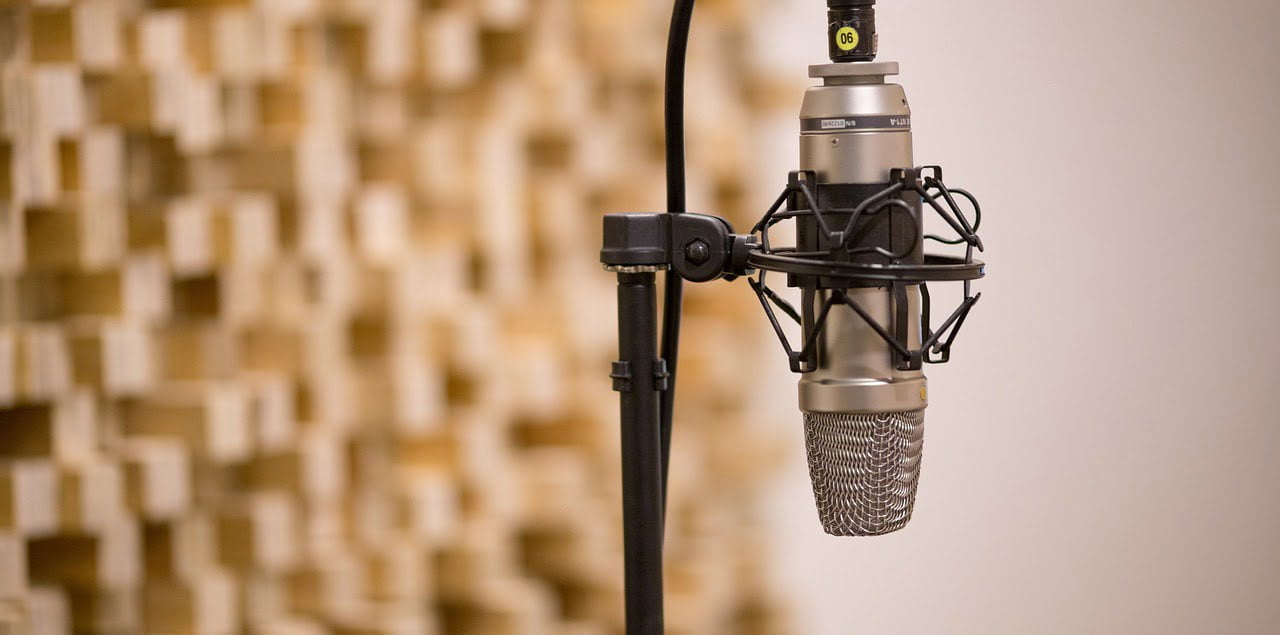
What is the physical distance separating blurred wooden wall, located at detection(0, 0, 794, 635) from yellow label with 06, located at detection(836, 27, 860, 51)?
67 cm

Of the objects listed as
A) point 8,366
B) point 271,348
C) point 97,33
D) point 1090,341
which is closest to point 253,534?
point 271,348

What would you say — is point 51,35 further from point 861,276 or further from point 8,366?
A: point 861,276

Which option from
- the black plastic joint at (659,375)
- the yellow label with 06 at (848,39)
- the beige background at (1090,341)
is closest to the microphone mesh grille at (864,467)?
the black plastic joint at (659,375)

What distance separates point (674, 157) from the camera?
0.86 m

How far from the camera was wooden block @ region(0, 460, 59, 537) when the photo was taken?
1.08m

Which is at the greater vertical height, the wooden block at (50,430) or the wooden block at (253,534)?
the wooden block at (50,430)

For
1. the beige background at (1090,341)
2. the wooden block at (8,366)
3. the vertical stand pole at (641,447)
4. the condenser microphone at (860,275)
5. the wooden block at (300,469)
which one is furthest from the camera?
the beige background at (1090,341)

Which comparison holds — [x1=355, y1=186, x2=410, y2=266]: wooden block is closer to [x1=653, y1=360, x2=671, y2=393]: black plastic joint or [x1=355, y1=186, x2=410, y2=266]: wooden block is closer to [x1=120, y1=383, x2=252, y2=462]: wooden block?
[x1=120, y1=383, x2=252, y2=462]: wooden block

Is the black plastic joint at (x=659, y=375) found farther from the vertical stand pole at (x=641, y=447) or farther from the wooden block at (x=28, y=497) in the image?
the wooden block at (x=28, y=497)

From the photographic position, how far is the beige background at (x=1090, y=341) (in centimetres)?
187

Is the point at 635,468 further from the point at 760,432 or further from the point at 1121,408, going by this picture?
the point at 1121,408

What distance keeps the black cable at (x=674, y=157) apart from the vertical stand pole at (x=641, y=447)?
Answer: 0.02m

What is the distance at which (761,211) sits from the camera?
1800mm

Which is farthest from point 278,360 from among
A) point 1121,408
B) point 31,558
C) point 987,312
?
point 1121,408
